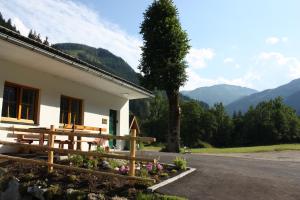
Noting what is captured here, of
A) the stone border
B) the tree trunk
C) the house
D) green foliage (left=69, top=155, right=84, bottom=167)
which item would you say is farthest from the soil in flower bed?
the tree trunk

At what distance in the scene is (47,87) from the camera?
1577 centimetres

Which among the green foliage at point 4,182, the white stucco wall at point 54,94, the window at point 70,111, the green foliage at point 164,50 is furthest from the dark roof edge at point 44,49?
the green foliage at point 164,50

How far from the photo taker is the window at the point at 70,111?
55.9ft

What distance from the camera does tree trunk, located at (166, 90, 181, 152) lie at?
25.7 metres

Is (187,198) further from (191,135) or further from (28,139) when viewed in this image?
(191,135)

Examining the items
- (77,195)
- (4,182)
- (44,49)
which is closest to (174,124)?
(44,49)

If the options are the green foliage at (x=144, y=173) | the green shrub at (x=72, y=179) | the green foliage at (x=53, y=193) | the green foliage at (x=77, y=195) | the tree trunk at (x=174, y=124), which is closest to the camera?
the green foliage at (x=77, y=195)

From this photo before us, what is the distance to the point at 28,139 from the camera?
13.3 m

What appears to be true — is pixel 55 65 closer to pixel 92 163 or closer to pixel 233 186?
pixel 92 163

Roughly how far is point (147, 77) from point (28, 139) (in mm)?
14612

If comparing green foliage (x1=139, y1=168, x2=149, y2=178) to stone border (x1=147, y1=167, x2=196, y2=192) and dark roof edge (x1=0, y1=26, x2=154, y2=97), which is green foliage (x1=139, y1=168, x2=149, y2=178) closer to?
stone border (x1=147, y1=167, x2=196, y2=192)

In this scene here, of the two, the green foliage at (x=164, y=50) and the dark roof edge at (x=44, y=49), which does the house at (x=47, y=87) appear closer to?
the dark roof edge at (x=44, y=49)

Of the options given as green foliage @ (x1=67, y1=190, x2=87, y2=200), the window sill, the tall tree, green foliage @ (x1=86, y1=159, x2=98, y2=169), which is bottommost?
green foliage @ (x1=67, y1=190, x2=87, y2=200)

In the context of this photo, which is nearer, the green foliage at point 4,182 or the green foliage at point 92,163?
the green foliage at point 4,182
